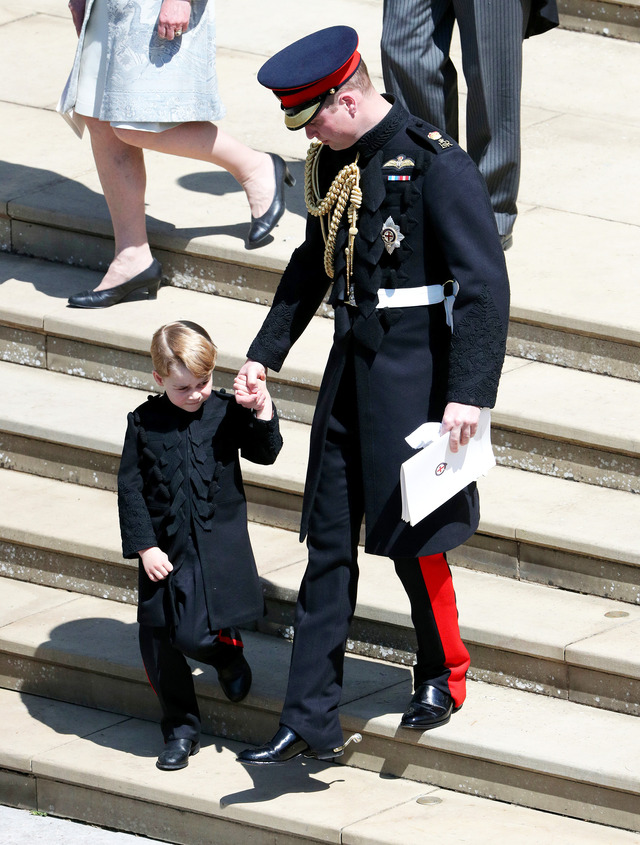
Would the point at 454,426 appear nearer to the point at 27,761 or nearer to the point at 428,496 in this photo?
the point at 428,496

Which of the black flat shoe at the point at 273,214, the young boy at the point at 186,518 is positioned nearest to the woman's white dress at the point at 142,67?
the black flat shoe at the point at 273,214

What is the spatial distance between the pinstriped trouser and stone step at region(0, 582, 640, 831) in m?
1.97

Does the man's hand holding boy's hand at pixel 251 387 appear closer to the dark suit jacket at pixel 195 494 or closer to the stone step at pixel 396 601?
the dark suit jacket at pixel 195 494

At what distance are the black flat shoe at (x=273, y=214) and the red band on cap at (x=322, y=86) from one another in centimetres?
213

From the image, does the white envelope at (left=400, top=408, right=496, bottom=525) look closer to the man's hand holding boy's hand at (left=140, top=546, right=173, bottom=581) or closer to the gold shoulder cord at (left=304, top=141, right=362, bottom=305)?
the gold shoulder cord at (left=304, top=141, right=362, bottom=305)

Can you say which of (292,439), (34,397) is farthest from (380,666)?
(34,397)

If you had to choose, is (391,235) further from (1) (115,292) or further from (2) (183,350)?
(1) (115,292)

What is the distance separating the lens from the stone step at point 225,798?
174 inches

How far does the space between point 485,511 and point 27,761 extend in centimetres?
155

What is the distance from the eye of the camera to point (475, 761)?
14.9 feet

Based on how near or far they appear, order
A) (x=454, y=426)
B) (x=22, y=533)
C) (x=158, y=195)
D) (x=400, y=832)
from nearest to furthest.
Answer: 1. (x=454, y=426)
2. (x=400, y=832)
3. (x=22, y=533)
4. (x=158, y=195)

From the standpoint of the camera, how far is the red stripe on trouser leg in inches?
173

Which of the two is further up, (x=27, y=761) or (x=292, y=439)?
(x=292, y=439)

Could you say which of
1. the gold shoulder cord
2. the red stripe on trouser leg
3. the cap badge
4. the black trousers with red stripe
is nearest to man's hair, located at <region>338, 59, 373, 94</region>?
the gold shoulder cord
